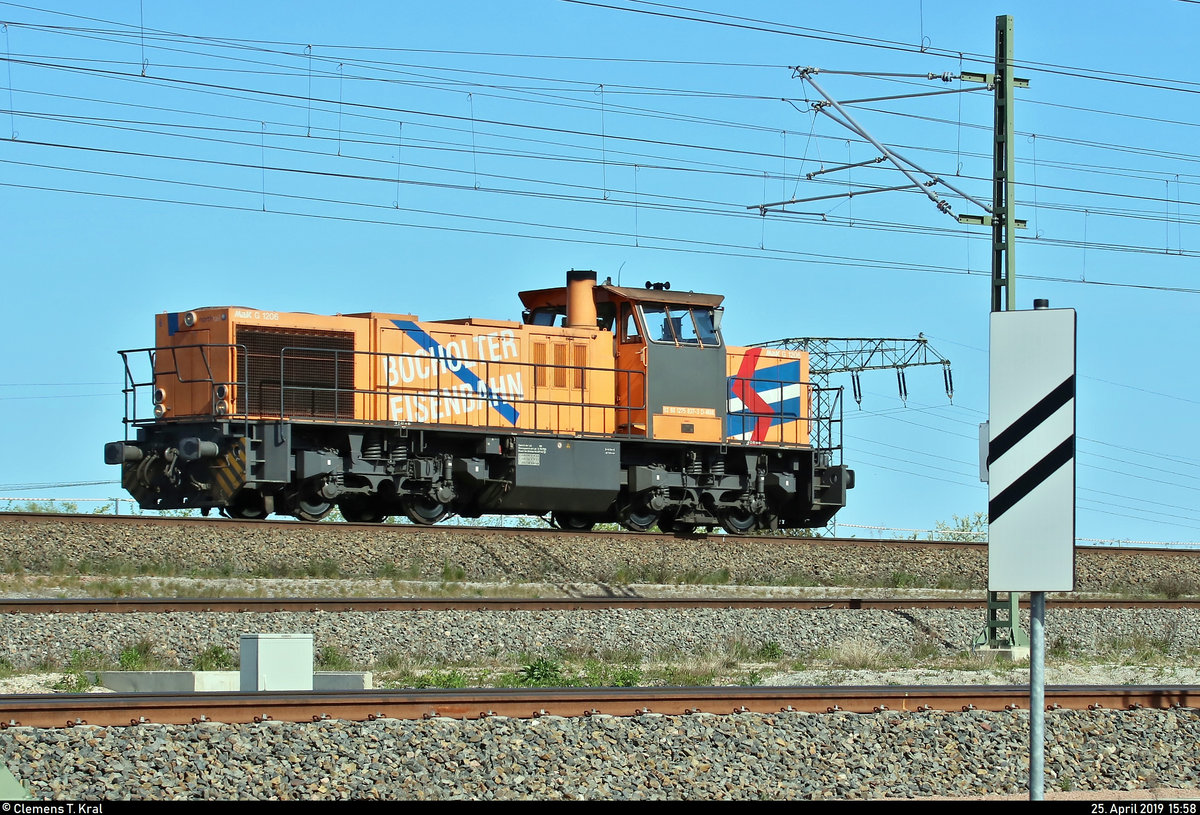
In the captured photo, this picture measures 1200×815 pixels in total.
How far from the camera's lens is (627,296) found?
20.6m

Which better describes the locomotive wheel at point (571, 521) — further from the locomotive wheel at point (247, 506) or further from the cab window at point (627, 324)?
the locomotive wheel at point (247, 506)

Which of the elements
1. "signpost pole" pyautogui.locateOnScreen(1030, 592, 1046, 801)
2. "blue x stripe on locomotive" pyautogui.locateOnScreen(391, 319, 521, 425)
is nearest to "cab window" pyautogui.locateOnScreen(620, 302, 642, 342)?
"blue x stripe on locomotive" pyautogui.locateOnScreen(391, 319, 521, 425)

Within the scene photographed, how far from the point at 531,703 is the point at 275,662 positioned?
8.72ft

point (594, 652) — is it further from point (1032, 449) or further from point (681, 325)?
point (681, 325)

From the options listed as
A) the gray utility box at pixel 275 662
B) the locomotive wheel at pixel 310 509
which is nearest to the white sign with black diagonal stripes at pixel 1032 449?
the gray utility box at pixel 275 662

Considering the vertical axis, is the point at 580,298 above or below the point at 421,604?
above

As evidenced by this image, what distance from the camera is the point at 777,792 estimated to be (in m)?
7.63

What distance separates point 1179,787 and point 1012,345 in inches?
159

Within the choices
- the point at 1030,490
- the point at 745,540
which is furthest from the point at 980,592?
the point at 1030,490

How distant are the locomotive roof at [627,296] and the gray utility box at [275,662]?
10963mm

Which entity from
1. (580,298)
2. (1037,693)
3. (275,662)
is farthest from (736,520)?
(1037,693)

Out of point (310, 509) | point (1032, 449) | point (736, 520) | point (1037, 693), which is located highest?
point (1032, 449)

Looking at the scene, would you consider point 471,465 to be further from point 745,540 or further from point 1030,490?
point 1030,490

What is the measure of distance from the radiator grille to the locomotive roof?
345 cm
